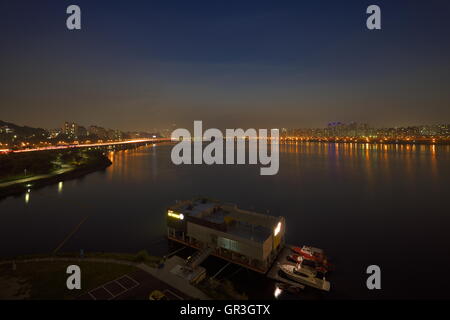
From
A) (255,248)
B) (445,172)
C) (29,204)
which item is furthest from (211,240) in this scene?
(445,172)

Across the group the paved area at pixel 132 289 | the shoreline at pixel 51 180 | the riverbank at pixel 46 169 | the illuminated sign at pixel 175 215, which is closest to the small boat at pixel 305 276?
the paved area at pixel 132 289

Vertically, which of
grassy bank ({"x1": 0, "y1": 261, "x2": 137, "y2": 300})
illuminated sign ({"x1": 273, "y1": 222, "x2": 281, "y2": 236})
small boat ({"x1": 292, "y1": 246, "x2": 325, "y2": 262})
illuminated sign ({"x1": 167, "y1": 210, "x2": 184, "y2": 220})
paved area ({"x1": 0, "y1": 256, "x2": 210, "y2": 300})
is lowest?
small boat ({"x1": 292, "y1": 246, "x2": 325, "y2": 262})

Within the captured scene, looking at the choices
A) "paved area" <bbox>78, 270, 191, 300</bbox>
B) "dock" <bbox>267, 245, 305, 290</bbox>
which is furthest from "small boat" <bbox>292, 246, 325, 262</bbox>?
"paved area" <bbox>78, 270, 191, 300</bbox>

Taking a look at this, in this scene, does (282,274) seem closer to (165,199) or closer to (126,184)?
(165,199)

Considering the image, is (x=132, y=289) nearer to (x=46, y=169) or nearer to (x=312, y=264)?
(x=312, y=264)

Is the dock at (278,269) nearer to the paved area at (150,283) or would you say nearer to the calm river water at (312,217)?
the calm river water at (312,217)

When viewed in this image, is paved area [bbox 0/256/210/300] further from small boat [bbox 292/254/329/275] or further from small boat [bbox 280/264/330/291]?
small boat [bbox 292/254/329/275]
